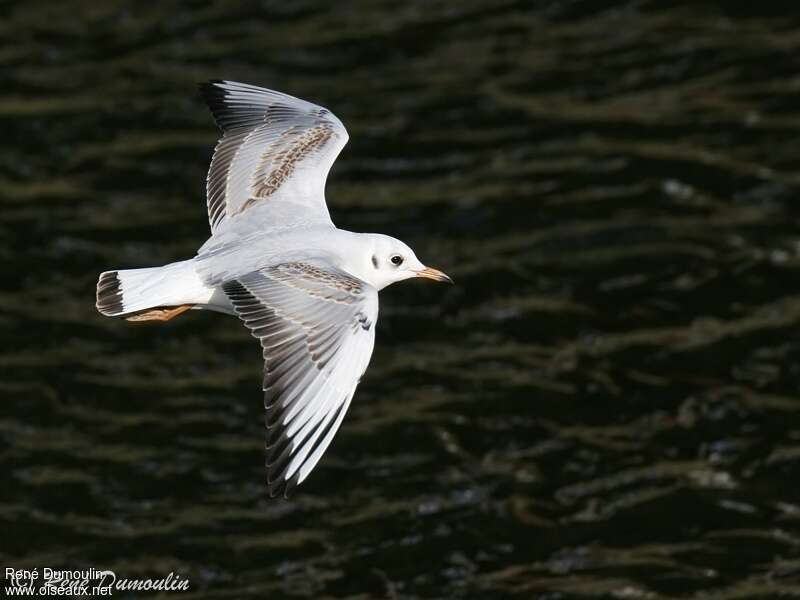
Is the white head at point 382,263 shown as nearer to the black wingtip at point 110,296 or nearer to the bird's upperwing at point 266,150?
the bird's upperwing at point 266,150

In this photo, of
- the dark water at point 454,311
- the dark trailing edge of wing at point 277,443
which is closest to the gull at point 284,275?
the dark trailing edge of wing at point 277,443

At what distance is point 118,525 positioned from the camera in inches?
466

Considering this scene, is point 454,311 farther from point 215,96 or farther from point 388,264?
point 388,264

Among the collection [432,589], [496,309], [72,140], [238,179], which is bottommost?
[432,589]

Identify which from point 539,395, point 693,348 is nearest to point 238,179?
point 539,395

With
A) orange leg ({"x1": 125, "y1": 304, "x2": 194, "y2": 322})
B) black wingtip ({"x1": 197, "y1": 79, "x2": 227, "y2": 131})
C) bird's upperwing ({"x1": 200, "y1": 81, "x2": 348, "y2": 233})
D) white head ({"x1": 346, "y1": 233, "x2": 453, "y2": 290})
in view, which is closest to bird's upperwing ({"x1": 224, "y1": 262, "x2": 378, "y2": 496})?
white head ({"x1": 346, "y1": 233, "x2": 453, "y2": 290})

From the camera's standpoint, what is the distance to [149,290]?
29.3 ft

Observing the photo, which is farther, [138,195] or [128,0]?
[128,0]

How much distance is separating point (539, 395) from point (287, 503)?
2.23m

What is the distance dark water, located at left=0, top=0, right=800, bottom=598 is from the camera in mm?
11781

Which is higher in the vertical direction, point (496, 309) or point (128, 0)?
point (128, 0)

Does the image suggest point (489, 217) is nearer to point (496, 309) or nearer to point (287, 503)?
point (496, 309)

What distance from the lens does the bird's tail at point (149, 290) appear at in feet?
29.0

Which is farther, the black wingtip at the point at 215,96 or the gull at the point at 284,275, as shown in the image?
the black wingtip at the point at 215,96
